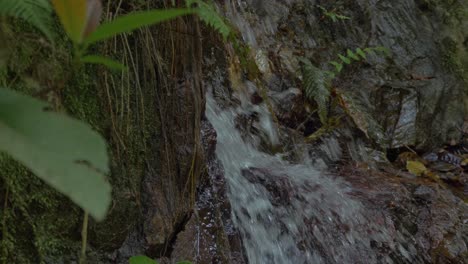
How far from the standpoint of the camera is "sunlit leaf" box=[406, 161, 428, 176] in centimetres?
425

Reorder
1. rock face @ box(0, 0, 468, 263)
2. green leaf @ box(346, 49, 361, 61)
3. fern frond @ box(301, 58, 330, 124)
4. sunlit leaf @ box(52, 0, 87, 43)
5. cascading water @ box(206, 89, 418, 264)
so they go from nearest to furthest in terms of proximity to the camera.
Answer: sunlit leaf @ box(52, 0, 87, 43) → rock face @ box(0, 0, 468, 263) → cascading water @ box(206, 89, 418, 264) → fern frond @ box(301, 58, 330, 124) → green leaf @ box(346, 49, 361, 61)

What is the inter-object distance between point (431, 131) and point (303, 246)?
2.87 meters

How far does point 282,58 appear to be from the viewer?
14.6ft

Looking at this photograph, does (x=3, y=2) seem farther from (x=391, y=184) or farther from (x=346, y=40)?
(x=346, y=40)

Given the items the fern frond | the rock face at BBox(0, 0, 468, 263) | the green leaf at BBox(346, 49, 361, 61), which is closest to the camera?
the rock face at BBox(0, 0, 468, 263)

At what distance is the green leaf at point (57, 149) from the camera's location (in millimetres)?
730

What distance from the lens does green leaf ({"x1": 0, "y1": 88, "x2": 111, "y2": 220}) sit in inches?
28.8

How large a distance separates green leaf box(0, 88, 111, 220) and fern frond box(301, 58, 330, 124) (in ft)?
11.0

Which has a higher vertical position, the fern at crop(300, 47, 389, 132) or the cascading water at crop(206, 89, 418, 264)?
the fern at crop(300, 47, 389, 132)

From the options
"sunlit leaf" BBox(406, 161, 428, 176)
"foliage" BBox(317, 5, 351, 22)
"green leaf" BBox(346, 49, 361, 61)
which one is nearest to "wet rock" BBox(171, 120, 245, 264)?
"sunlit leaf" BBox(406, 161, 428, 176)

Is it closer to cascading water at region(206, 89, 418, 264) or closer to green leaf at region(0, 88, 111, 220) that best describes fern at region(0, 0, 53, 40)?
green leaf at region(0, 88, 111, 220)

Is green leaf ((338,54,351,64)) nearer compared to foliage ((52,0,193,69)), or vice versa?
foliage ((52,0,193,69))

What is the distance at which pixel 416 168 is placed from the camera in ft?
14.1

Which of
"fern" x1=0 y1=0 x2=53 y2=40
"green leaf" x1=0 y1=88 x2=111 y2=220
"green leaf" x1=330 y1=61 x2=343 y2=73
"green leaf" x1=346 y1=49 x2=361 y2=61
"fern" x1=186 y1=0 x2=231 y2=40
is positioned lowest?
"green leaf" x1=330 y1=61 x2=343 y2=73
